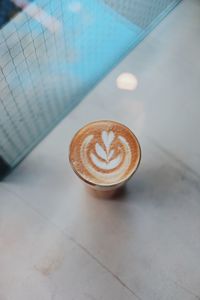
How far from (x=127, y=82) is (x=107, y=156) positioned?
53cm

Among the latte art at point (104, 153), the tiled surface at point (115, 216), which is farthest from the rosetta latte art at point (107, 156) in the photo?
the tiled surface at point (115, 216)

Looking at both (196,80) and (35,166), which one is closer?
(35,166)

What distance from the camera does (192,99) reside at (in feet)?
5.27

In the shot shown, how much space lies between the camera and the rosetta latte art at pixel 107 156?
1.20 meters

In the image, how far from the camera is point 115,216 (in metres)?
1.40

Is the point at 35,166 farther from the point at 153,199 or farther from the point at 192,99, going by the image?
the point at 192,99

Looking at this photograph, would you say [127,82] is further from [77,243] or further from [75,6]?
[77,243]

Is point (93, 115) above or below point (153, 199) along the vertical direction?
above


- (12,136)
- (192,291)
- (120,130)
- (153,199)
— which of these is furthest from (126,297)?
(12,136)

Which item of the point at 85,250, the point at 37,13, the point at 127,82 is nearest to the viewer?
the point at 37,13

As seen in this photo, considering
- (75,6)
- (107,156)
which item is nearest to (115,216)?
(107,156)

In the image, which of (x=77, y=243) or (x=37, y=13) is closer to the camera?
(x=37, y=13)

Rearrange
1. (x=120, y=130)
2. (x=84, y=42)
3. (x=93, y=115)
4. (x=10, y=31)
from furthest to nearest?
(x=93, y=115), (x=84, y=42), (x=120, y=130), (x=10, y=31)

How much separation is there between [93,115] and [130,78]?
0.84 feet
